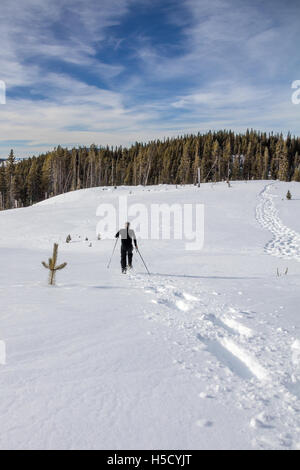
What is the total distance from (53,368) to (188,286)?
4.61 m

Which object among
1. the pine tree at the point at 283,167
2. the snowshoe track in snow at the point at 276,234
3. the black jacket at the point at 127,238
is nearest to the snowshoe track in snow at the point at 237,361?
the black jacket at the point at 127,238

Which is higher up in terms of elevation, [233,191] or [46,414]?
[233,191]

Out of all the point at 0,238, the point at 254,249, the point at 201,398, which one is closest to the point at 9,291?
the point at 201,398

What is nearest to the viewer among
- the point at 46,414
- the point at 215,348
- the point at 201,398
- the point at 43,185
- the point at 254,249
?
the point at 46,414

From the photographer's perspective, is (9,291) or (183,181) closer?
(9,291)

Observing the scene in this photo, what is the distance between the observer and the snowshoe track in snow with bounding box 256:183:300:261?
13595mm

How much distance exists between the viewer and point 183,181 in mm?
73000
